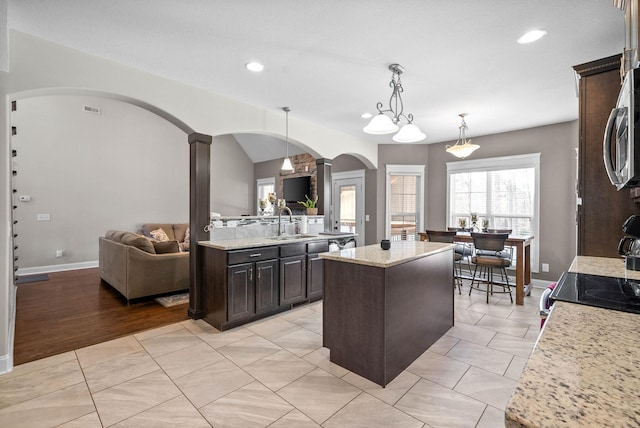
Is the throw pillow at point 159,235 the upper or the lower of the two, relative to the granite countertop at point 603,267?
lower

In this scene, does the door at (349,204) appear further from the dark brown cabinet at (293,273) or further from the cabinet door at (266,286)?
the cabinet door at (266,286)

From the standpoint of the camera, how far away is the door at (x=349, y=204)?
660cm

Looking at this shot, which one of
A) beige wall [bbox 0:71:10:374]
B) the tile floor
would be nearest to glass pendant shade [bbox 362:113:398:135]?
the tile floor

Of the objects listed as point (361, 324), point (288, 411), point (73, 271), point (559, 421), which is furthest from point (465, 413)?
point (73, 271)

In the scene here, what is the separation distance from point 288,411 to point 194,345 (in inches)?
53.0

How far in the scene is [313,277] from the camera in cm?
408

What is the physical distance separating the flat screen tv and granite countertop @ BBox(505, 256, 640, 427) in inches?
264

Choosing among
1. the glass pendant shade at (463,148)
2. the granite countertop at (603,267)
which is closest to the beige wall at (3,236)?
the granite countertop at (603,267)

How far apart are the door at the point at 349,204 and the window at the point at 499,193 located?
178 cm

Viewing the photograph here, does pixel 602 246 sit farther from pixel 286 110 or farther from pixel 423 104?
pixel 286 110

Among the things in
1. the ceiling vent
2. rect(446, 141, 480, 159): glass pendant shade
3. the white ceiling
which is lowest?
rect(446, 141, 480, 159): glass pendant shade

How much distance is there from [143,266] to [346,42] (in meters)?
3.75

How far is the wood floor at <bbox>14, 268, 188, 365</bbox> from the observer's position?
2.85m

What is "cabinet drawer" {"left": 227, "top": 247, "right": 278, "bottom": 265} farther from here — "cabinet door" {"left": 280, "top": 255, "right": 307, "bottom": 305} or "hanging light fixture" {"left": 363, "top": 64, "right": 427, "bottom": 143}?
"hanging light fixture" {"left": 363, "top": 64, "right": 427, "bottom": 143}
